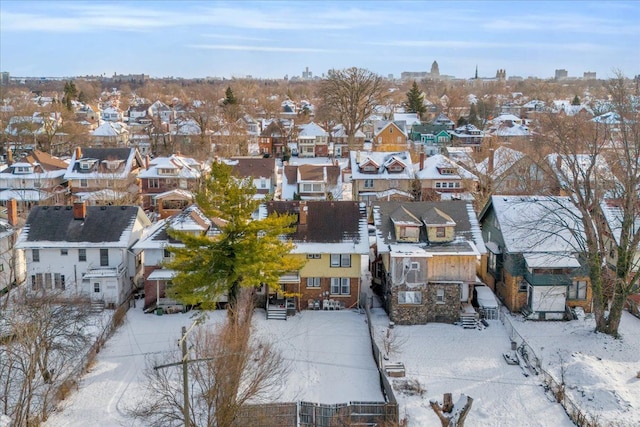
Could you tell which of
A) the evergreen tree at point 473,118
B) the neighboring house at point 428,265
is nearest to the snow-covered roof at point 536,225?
the neighboring house at point 428,265

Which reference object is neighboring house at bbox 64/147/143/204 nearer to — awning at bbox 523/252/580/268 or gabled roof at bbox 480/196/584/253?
gabled roof at bbox 480/196/584/253

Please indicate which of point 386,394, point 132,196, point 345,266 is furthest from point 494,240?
point 132,196

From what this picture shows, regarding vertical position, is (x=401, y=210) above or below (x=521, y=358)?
above

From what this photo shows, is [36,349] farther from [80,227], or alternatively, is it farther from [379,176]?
[379,176]

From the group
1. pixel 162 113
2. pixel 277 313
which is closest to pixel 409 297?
pixel 277 313

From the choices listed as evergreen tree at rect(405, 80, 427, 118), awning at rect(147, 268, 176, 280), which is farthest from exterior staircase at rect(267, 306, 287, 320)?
evergreen tree at rect(405, 80, 427, 118)

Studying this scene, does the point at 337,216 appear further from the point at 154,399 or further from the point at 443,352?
the point at 154,399

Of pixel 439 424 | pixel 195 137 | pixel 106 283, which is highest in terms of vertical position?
pixel 195 137
